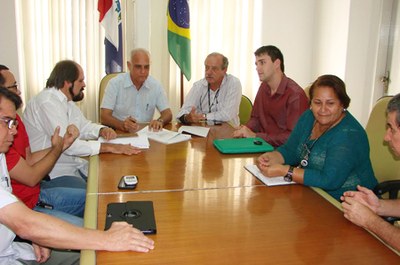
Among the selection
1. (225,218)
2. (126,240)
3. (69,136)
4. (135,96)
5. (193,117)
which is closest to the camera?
(126,240)

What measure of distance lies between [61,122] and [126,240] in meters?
1.41

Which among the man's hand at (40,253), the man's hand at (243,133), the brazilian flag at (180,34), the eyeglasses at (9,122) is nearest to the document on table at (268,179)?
the man's hand at (243,133)

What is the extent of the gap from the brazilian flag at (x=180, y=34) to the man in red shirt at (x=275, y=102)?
159 centimetres

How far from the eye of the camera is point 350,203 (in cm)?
146

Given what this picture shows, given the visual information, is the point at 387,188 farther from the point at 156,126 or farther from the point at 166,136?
the point at 156,126

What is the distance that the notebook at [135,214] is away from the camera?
137 cm

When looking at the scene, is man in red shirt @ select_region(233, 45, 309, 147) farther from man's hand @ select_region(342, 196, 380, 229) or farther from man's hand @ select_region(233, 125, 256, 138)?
man's hand @ select_region(342, 196, 380, 229)

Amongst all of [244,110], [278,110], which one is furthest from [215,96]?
[278,110]

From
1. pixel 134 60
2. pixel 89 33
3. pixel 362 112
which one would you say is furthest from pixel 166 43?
pixel 362 112

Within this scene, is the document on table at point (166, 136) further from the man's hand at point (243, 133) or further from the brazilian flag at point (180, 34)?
the brazilian flag at point (180, 34)

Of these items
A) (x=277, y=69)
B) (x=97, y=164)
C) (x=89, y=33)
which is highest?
(x=89, y=33)

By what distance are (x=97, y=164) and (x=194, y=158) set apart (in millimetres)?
581

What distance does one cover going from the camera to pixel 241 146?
2479 mm

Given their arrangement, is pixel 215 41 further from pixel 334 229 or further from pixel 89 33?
pixel 334 229
